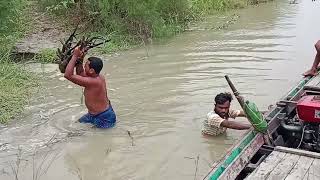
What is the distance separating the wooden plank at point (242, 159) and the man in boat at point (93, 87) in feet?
7.87

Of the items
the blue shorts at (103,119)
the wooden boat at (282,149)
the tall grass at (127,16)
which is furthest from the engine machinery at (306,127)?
the tall grass at (127,16)

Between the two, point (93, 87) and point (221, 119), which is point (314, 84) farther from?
point (93, 87)

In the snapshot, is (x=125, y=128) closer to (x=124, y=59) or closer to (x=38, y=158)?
(x=38, y=158)

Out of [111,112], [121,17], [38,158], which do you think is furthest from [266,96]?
[121,17]

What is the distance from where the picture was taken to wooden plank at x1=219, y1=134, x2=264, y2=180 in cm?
382

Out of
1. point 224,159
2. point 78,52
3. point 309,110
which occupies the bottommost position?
point 224,159

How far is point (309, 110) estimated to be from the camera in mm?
4398

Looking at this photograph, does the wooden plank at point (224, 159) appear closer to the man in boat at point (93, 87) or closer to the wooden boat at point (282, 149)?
the wooden boat at point (282, 149)

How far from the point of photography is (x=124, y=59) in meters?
10.1

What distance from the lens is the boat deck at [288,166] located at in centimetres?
370

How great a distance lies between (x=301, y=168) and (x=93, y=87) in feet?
10.0

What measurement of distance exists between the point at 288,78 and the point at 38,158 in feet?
14.8

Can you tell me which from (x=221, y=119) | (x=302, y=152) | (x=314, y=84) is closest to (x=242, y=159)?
(x=302, y=152)

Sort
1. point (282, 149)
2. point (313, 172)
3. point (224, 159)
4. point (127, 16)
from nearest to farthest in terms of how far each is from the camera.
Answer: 1. point (313, 172)
2. point (224, 159)
3. point (282, 149)
4. point (127, 16)
